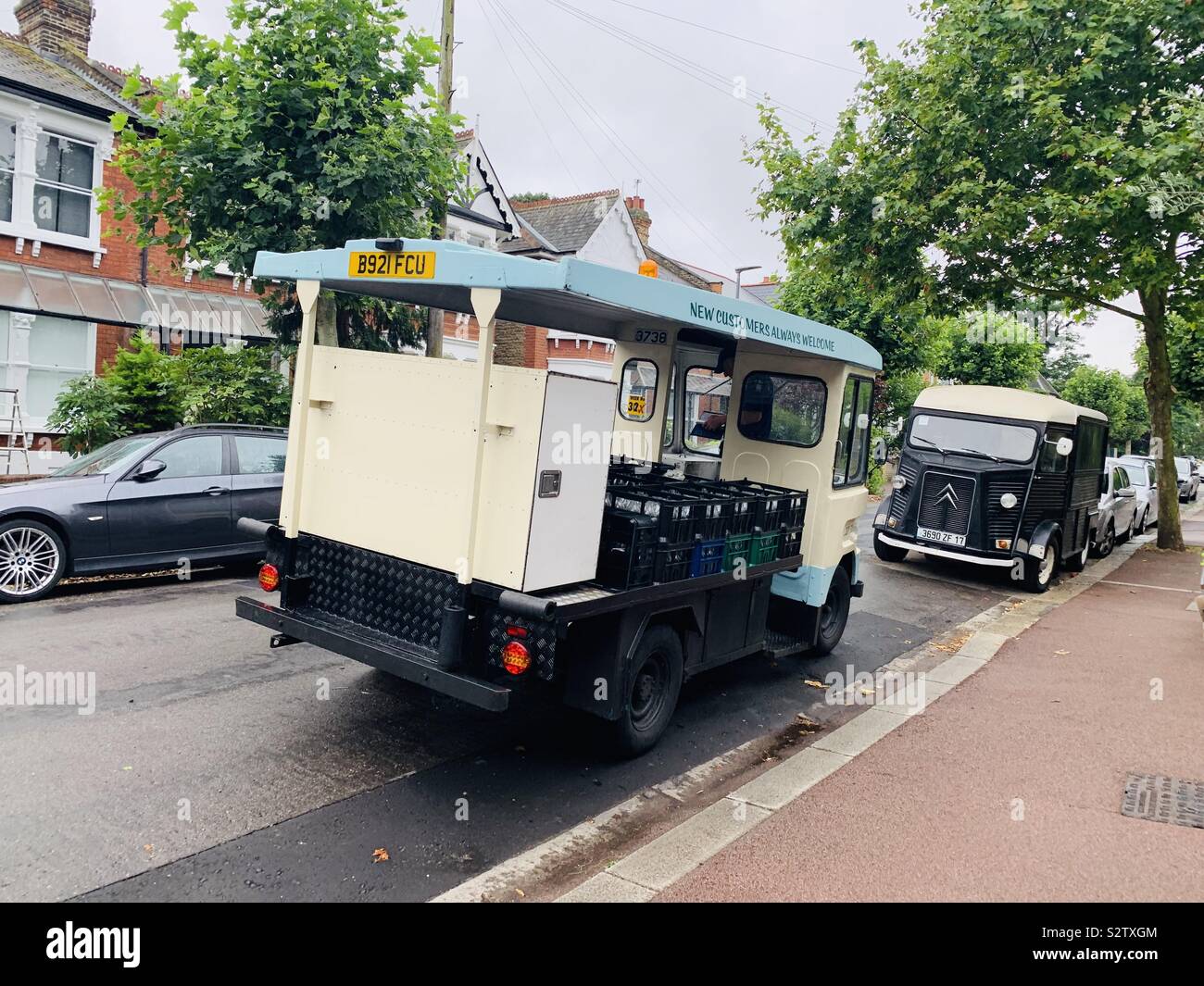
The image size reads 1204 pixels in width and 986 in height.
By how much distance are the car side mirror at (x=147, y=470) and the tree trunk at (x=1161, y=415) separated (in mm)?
15013

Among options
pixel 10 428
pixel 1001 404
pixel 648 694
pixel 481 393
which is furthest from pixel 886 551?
pixel 10 428

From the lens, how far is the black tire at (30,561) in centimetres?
754

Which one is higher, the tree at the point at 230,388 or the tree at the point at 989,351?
the tree at the point at 989,351

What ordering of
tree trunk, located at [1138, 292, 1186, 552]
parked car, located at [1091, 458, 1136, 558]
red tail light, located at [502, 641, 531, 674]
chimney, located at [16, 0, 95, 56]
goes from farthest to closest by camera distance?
chimney, located at [16, 0, 95, 56], parked car, located at [1091, 458, 1136, 558], tree trunk, located at [1138, 292, 1186, 552], red tail light, located at [502, 641, 531, 674]

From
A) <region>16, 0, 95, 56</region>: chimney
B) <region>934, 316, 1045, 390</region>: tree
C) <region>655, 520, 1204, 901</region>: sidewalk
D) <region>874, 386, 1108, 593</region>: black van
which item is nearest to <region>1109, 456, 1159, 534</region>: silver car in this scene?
<region>934, 316, 1045, 390</region>: tree

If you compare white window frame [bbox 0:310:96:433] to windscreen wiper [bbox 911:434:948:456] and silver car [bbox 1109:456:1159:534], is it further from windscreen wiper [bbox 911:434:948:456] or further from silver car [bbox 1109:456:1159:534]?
silver car [bbox 1109:456:1159:534]

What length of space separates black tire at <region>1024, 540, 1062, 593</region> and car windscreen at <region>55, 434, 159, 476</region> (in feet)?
35.1

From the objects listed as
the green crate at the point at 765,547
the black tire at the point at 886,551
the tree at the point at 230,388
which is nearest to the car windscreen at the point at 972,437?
the black tire at the point at 886,551

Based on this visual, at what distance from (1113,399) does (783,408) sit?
1624 inches

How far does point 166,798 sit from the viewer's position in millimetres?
4262

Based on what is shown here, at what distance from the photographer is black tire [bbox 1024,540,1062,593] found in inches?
465

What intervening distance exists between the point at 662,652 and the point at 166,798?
2723 mm

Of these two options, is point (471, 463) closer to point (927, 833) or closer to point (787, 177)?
point (927, 833)

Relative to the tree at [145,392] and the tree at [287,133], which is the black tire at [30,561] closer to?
the tree at [287,133]
